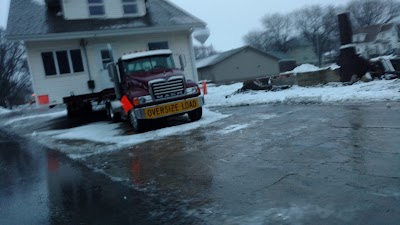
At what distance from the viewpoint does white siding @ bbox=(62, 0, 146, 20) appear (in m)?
18.5

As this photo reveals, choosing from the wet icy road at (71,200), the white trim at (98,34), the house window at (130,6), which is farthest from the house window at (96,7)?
the wet icy road at (71,200)

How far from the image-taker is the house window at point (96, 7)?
1912cm

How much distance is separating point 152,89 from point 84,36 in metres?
8.19

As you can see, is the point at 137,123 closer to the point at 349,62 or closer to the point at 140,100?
the point at 140,100

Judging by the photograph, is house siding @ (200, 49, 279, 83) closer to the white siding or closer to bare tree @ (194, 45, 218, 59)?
the white siding

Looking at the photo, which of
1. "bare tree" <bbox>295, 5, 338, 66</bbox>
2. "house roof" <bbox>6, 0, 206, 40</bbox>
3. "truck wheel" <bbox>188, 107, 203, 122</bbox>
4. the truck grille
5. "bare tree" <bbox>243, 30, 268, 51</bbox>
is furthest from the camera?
"bare tree" <bbox>243, 30, 268, 51</bbox>

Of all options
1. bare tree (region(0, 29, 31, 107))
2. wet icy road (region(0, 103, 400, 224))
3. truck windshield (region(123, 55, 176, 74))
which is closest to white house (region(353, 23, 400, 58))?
bare tree (region(0, 29, 31, 107))

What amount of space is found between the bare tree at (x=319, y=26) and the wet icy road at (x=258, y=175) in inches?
2801

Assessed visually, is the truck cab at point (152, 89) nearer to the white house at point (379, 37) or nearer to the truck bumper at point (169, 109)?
the truck bumper at point (169, 109)

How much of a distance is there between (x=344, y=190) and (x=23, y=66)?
67.8 meters

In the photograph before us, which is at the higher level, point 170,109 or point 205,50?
point 205,50

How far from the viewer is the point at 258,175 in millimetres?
5453

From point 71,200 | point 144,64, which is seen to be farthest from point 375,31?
point 71,200

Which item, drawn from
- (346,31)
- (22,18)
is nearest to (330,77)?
(346,31)
